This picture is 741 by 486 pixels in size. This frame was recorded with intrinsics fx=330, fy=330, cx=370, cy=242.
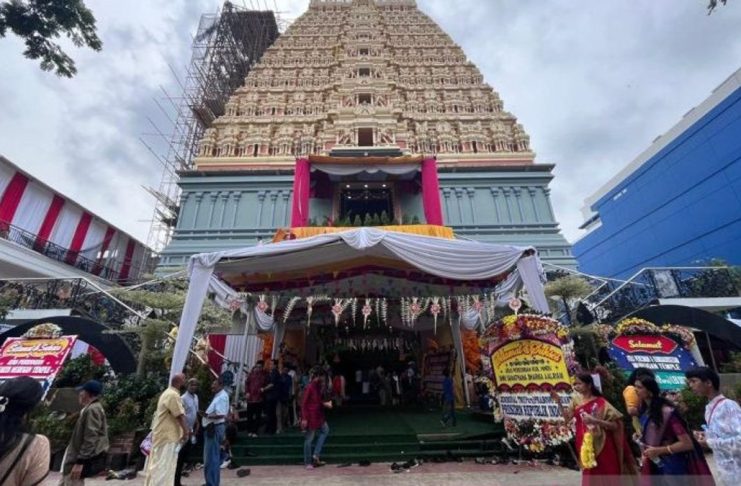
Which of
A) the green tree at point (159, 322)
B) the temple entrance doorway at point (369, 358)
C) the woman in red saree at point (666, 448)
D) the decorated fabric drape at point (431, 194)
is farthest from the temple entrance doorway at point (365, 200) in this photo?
the woman in red saree at point (666, 448)

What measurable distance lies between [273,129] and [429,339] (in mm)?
13936

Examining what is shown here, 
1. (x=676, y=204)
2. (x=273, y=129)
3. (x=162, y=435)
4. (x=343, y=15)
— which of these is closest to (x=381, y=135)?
(x=273, y=129)

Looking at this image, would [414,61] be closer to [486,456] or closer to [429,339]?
[429,339]

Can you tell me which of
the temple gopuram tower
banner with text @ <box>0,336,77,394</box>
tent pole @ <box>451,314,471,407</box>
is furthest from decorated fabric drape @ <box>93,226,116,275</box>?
tent pole @ <box>451,314,471,407</box>

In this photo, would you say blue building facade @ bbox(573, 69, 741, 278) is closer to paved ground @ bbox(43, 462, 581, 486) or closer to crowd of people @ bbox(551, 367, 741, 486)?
paved ground @ bbox(43, 462, 581, 486)

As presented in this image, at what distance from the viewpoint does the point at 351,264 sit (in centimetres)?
759

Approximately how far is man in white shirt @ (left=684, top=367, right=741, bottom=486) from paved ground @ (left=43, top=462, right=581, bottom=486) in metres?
2.30

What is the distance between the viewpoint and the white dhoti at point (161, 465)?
155 inches

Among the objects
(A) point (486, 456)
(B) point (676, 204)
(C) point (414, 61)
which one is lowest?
(A) point (486, 456)

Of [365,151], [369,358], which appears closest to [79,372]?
[369,358]

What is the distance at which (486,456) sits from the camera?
5.73 m

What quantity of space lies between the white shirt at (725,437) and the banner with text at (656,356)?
190 inches

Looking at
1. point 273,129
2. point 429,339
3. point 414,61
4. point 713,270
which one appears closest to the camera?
point 713,270

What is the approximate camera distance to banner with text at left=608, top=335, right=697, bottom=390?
6516 millimetres
